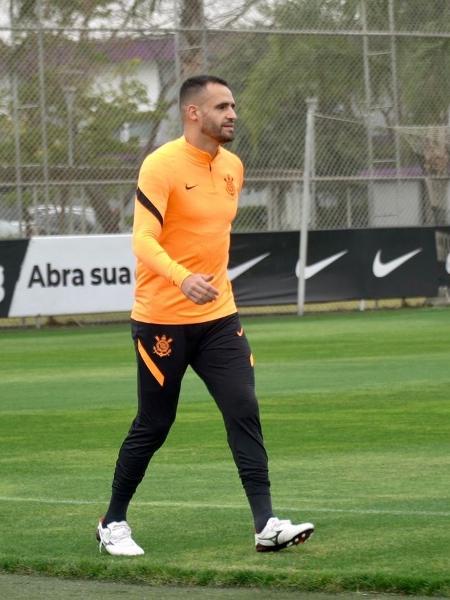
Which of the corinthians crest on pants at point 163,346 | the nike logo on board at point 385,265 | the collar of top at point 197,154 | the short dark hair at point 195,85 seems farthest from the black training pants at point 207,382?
the nike logo on board at point 385,265

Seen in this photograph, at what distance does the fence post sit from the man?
17914 mm

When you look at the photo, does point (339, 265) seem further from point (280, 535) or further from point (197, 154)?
point (280, 535)

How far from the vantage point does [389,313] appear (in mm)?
25172

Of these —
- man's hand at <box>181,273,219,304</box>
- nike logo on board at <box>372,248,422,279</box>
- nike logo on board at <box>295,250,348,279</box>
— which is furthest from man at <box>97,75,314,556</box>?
nike logo on board at <box>372,248,422,279</box>

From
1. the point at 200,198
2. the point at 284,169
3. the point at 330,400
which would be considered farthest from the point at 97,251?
the point at 200,198

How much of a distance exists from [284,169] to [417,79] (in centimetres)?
382

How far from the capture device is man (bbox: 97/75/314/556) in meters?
6.70

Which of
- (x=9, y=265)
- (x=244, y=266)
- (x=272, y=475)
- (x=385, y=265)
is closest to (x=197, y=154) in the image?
(x=272, y=475)

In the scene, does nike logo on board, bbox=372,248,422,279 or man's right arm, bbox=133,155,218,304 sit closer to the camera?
man's right arm, bbox=133,155,218,304

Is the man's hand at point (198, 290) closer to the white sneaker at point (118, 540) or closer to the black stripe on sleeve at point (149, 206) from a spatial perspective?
the black stripe on sleeve at point (149, 206)

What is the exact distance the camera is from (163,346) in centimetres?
674

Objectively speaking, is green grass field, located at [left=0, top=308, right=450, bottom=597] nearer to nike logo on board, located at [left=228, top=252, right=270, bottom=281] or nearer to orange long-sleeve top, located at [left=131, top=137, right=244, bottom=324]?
orange long-sleeve top, located at [left=131, top=137, right=244, bottom=324]

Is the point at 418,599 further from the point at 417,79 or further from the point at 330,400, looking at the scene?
the point at 417,79

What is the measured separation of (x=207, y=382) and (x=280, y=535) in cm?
76
